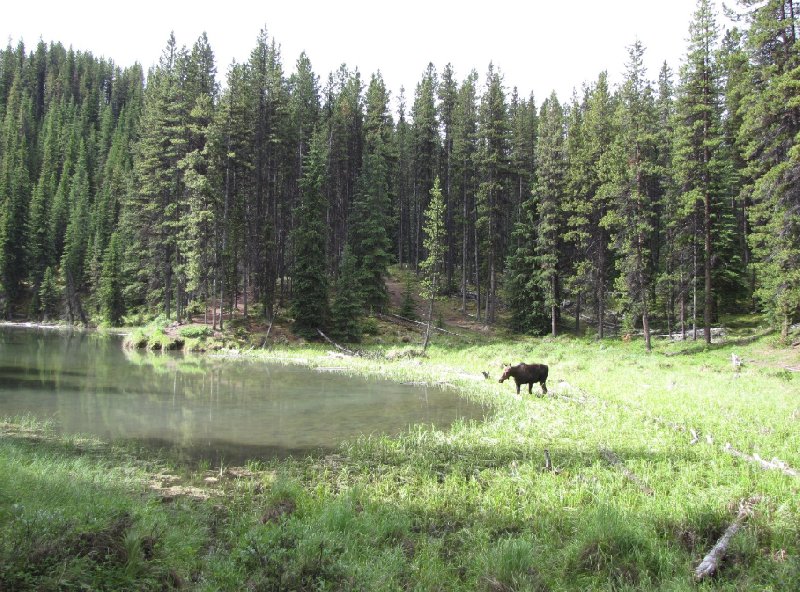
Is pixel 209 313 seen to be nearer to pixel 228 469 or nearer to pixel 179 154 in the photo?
pixel 179 154

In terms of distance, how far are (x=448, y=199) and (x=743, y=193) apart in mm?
31093

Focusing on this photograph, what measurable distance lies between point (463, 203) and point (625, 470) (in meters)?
47.8

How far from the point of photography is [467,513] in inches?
319

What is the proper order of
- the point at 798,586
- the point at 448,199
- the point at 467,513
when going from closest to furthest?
1. the point at 798,586
2. the point at 467,513
3. the point at 448,199

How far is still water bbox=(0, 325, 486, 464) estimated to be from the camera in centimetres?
1296

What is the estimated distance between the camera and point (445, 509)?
8312 millimetres

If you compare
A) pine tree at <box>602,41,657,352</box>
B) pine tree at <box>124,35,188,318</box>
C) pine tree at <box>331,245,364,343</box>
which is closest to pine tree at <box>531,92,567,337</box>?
pine tree at <box>602,41,657,352</box>

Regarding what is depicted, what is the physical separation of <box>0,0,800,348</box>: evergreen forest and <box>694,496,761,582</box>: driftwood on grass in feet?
76.9

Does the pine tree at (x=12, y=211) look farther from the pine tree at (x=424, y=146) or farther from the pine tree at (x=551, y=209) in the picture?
the pine tree at (x=551, y=209)

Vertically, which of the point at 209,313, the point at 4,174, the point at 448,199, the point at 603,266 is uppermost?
the point at 4,174

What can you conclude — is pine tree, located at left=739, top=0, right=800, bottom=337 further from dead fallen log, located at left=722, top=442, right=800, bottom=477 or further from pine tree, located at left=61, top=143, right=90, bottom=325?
pine tree, located at left=61, top=143, right=90, bottom=325

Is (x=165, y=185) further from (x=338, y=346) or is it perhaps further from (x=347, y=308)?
(x=338, y=346)

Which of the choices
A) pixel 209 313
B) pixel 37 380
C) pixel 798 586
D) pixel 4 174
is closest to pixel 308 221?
pixel 209 313

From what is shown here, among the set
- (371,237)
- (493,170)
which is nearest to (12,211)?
(371,237)
